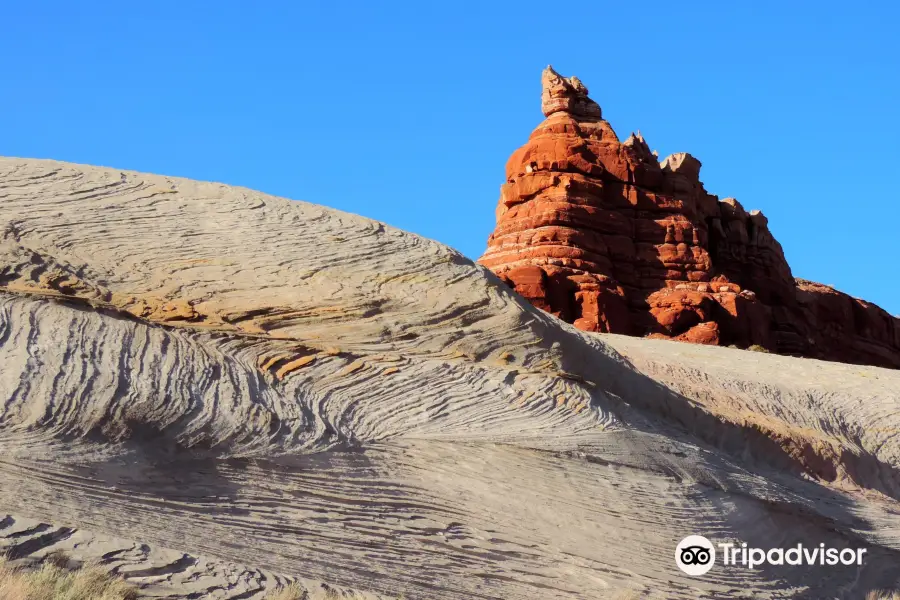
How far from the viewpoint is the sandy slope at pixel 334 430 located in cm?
753

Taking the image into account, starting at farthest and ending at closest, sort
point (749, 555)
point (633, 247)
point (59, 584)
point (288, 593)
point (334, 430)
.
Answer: point (633, 247) → point (749, 555) → point (334, 430) → point (288, 593) → point (59, 584)

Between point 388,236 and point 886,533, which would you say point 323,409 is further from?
point 886,533

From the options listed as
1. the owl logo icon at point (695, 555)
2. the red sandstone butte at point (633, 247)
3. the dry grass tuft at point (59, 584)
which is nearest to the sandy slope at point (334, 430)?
the owl logo icon at point (695, 555)

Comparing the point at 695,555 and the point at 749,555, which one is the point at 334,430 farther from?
the point at 749,555

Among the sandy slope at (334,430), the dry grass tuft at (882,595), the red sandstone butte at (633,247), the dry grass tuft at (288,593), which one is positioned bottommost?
the dry grass tuft at (288,593)

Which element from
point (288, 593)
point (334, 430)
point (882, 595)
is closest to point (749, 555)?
point (882, 595)

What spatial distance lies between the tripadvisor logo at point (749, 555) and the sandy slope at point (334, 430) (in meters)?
0.11

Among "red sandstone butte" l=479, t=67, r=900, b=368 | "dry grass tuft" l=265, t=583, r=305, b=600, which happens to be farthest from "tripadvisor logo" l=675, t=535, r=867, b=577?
"red sandstone butte" l=479, t=67, r=900, b=368

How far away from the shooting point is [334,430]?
8969 millimetres

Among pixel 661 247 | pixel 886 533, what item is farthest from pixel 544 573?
pixel 661 247

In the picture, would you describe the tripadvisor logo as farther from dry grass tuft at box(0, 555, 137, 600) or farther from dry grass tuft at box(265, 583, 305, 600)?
dry grass tuft at box(0, 555, 137, 600)

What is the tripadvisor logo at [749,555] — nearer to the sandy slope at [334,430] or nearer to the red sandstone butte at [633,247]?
the sandy slope at [334,430]

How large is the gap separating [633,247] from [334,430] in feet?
158

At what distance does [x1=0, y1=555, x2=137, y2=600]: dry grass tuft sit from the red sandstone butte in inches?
1654
